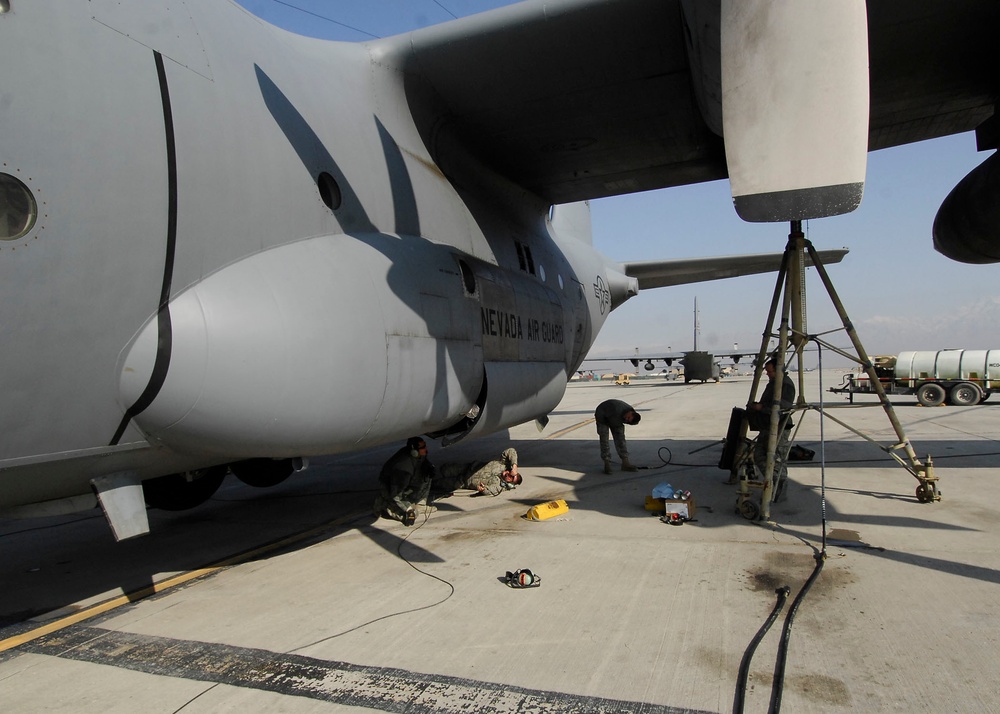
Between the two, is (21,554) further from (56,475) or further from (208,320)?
(208,320)

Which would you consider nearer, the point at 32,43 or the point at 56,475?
the point at 32,43

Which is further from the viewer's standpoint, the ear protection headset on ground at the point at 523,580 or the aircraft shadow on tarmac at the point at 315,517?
the aircraft shadow on tarmac at the point at 315,517

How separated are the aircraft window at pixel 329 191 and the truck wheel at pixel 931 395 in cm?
2073

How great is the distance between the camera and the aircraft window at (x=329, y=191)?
15.5 feet

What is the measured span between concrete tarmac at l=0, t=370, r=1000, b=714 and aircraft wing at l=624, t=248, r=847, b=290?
4799 mm

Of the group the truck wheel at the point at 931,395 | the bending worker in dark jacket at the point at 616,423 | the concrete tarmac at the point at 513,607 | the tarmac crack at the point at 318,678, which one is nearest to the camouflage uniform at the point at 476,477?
the concrete tarmac at the point at 513,607

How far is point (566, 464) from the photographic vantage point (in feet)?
33.9

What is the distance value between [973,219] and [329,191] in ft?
20.4

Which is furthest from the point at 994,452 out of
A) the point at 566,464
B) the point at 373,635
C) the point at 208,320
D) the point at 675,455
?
the point at 208,320

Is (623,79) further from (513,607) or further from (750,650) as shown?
(750,650)

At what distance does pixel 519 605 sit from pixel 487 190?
5.17 meters

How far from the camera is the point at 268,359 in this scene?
3807 millimetres

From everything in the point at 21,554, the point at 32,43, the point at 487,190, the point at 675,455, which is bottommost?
the point at 21,554

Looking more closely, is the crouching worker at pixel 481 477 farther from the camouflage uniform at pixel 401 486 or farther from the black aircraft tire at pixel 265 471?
the black aircraft tire at pixel 265 471
